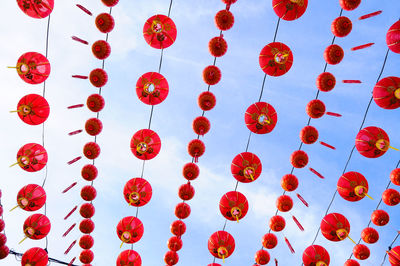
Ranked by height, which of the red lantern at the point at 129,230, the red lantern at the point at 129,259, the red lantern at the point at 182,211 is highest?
the red lantern at the point at 182,211

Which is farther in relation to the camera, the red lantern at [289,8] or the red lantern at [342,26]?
the red lantern at [342,26]

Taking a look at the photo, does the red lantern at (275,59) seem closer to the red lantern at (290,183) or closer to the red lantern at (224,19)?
the red lantern at (224,19)

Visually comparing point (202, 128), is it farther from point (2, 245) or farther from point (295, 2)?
point (2, 245)

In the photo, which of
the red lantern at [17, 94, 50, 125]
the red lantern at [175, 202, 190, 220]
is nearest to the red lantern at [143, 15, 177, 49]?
the red lantern at [17, 94, 50, 125]

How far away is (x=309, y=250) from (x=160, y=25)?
22.2 feet

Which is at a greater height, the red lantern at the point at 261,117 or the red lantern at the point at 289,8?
the red lantern at the point at 289,8

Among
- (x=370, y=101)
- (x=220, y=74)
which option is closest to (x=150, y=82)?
(x=220, y=74)

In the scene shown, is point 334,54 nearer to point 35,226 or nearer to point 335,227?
point 335,227

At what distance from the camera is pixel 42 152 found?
7438mm

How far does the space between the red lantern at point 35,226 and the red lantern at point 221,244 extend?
4.53 meters

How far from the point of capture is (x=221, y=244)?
7469mm

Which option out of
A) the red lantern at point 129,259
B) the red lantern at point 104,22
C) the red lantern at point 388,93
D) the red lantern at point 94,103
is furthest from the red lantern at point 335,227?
the red lantern at point 104,22

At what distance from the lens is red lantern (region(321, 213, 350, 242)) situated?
696 cm

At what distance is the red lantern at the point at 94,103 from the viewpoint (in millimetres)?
7625
